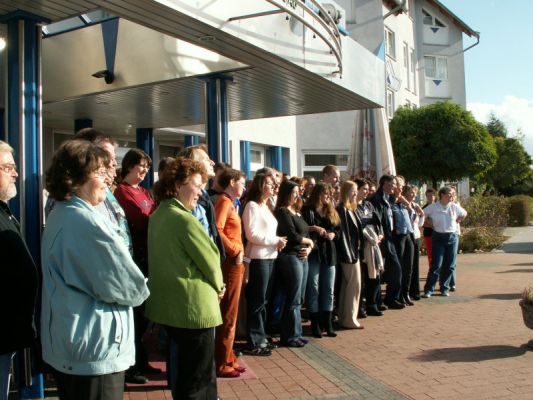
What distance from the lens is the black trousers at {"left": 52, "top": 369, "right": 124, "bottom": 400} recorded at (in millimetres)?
2520

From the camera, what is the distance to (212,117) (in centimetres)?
862

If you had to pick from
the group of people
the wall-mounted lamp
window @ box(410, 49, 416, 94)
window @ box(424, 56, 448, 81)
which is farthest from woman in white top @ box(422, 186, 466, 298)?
window @ box(424, 56, 448, 81)

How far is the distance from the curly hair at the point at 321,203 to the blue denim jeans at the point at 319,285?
0.50m

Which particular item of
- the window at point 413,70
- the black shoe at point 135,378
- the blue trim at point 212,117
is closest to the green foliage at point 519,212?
the window at point 413,70

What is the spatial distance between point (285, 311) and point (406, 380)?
1577mm

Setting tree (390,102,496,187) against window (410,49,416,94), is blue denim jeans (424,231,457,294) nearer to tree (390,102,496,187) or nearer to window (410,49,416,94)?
tree (390,102,496,187)

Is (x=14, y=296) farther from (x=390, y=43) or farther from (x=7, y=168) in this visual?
(x=390, y=43)

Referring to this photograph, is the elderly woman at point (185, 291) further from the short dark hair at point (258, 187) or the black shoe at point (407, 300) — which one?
the black shoe at point (407, 300)

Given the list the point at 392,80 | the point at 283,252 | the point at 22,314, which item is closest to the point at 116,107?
the point at 283,252

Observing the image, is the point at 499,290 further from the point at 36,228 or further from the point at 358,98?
the point at 36,228

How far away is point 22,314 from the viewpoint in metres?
2.80

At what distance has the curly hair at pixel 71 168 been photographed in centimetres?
269

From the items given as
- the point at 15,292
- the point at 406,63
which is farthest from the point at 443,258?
the point at 406,63

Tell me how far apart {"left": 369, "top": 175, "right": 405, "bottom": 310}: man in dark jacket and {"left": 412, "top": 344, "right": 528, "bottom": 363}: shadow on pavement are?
7.34ft
